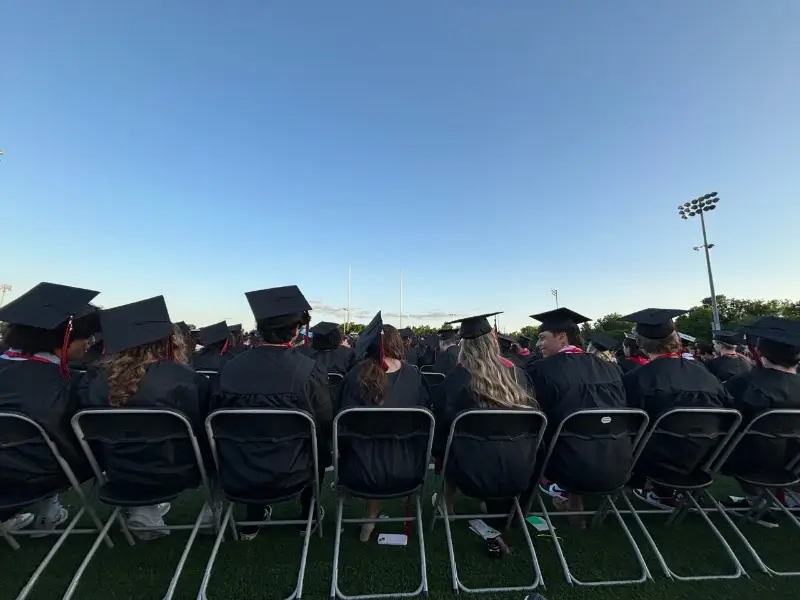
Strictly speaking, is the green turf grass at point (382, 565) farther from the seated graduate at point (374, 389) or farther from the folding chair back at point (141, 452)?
the folding chair back at point (141, 452)

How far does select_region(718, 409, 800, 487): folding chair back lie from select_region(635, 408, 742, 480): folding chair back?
0.11 metres

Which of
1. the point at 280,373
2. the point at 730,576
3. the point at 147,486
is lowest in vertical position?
the point at 730,576

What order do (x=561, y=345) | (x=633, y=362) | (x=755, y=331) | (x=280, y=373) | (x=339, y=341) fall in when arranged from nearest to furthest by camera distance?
(x=280, y=373), (x=755, y=331), (x=561, y=345), (x=633, y=362), (x=339, y=341)

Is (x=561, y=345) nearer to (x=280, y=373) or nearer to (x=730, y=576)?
(x=730, y=576)

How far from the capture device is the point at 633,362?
5.75 meters

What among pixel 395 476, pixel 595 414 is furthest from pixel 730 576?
pixel 395 476

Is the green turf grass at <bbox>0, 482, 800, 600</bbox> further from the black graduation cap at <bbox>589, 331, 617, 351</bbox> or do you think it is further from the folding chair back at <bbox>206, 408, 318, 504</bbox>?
the black graduation cap at <bbox>589, 331, 617, 351</bbox>

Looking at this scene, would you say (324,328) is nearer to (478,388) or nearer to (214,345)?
(214,345)

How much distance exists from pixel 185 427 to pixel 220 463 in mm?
346

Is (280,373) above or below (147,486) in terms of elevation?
above

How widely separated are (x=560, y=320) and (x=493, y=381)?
3.71ft

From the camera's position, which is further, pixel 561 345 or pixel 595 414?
pixel 561 345

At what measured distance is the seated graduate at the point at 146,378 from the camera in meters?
2.45

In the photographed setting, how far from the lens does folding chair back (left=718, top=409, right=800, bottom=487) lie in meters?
2.71
